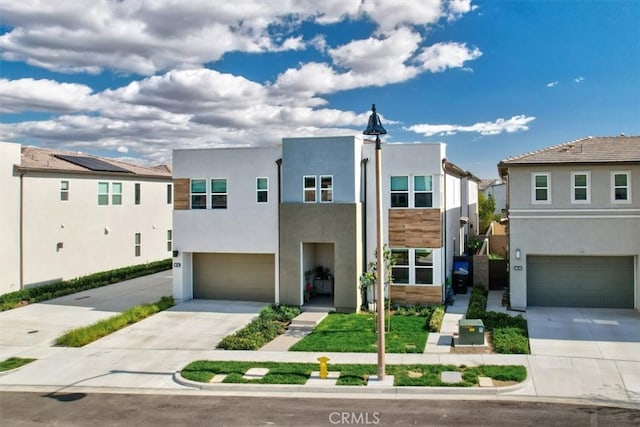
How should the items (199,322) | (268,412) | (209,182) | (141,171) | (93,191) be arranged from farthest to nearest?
(141,171)
(93,191)
(209,182)
(199,322)
(268,412)

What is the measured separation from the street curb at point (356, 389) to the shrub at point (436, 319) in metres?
4.93

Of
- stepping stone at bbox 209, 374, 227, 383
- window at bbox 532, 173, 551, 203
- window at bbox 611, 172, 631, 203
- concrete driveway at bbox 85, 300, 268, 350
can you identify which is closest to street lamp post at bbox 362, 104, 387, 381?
stepping stone at bbox 209, 374, 227, 383

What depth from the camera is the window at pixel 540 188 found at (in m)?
21.0

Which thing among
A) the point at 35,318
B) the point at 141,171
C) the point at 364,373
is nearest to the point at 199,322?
the point at 35,318

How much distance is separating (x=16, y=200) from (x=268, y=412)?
18319 mm

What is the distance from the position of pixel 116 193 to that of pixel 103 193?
1.06 m

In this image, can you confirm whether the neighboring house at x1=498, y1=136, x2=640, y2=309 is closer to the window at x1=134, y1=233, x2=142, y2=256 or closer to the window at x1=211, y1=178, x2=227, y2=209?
the window at x1=211, y1=178, x2=227, y2=209

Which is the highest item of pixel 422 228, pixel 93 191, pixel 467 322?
pixel 93 191

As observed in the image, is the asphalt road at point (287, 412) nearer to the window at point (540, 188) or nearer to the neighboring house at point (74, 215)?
the window at point (540, 188)

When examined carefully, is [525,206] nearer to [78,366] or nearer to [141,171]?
[78,366]

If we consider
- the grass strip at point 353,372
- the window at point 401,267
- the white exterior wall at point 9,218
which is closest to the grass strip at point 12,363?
the grass strip at point 353,372

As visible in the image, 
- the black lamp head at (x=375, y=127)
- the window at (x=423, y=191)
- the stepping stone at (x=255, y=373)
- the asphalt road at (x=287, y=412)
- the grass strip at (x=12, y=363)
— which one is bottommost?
the asphalt road at (x=287, y=412)

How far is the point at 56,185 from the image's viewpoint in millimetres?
27047

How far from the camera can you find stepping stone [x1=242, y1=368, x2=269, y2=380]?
1453 cm
